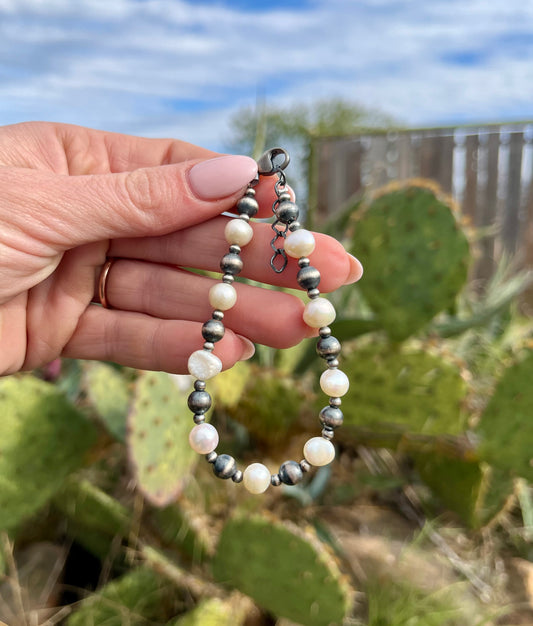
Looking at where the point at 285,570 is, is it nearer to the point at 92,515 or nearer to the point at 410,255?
the point at 92,515

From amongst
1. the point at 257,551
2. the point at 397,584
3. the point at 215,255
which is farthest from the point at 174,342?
the point at 397,584

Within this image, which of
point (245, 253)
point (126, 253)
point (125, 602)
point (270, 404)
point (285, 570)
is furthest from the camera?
point (270, 404)

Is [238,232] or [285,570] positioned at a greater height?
[238,232]

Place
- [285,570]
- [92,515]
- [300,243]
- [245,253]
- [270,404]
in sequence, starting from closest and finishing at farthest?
[300,243] → [245,253] → [285,570] → [92,515] → [270,404]

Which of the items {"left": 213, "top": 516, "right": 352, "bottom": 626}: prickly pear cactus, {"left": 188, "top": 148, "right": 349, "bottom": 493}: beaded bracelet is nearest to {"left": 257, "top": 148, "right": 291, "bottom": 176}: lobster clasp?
{"left": 188, "top": 148, "right": 349, "bottom": 493}: beaded bracelet

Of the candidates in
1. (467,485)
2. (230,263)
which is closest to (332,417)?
(230,263)

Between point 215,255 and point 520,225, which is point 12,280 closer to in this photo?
point 215,255

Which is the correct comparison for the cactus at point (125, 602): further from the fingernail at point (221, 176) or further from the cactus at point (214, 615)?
the fingernail at point (221, 176)
